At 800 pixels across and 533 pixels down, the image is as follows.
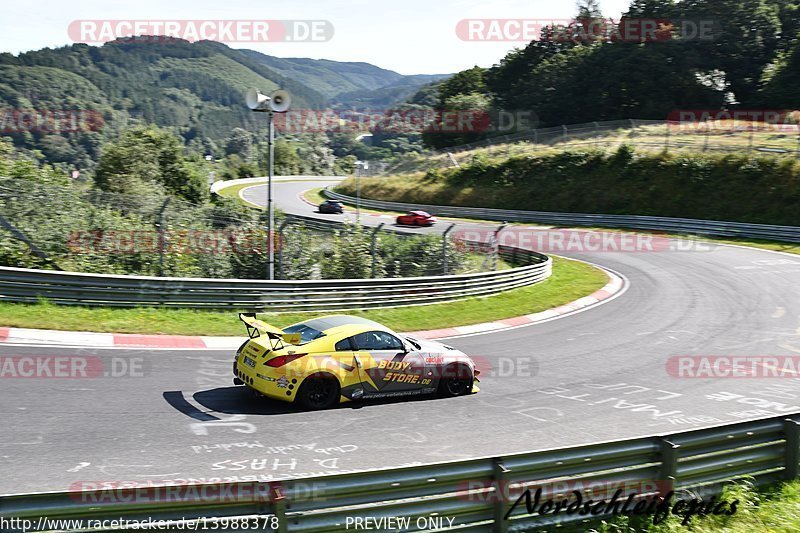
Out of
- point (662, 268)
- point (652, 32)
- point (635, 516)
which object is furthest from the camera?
point (652, 32)

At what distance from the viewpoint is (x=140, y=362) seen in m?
12.9

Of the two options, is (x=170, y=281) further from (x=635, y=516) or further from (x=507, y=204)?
(x=507, y=204)

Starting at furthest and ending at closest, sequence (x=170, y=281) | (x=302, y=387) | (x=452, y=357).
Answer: (x=170, y=281) < (x=452, y=357) < (x=302, y=387)

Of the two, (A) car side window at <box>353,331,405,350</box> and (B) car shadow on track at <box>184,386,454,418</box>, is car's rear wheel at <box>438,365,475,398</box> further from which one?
(A) car side window at <box>353,331,405,350</box>

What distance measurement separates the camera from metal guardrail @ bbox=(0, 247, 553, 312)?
51.3ft

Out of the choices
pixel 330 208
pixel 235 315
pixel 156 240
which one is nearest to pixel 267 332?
pixel 235 315

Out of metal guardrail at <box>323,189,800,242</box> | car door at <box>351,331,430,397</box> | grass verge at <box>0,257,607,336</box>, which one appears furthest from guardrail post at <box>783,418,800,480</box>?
metal guardrail at <box>323,189,800,242</box>

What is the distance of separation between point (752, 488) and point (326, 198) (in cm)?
6045

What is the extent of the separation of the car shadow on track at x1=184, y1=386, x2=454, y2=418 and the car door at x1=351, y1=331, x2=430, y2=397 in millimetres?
239

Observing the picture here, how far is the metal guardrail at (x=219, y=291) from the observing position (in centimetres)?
1565

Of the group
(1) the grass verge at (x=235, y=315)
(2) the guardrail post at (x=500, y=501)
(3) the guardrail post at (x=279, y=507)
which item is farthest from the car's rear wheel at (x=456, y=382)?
(3) the guardrail post at (x=279, y=507)

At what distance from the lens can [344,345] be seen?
37.1 feet

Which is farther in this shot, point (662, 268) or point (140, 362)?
point (662, 268)

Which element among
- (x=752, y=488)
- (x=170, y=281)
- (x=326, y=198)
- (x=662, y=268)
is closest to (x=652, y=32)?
(x=326, y=198)
